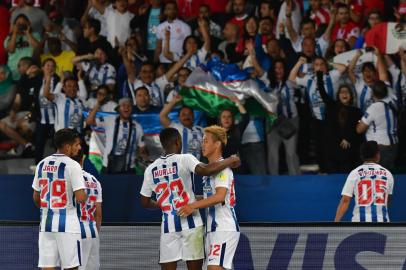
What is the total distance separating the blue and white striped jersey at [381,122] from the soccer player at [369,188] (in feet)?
9.10

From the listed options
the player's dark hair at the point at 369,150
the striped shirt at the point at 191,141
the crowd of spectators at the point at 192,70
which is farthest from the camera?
the crowd of spectators at the point at 192,70

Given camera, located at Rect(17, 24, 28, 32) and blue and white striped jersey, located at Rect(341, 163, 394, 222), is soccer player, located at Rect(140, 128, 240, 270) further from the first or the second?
camera, located at Rect(17, 24, 28, 32)

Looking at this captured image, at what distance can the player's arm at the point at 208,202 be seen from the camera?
→ 11.0m

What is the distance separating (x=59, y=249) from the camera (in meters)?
11.3

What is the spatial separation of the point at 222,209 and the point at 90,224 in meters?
1.40

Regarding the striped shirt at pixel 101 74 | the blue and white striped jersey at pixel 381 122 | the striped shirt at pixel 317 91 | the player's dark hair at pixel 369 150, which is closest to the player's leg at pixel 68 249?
the player's dark hair at pixel 369 150

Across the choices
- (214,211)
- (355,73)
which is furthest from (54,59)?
(214,211)

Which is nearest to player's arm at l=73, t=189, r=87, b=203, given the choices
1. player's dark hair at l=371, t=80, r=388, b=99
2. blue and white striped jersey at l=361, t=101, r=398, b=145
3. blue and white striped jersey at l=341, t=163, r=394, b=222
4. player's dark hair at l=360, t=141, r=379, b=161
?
blue and white striped jersey at l=341, t=163, r=394, b=222

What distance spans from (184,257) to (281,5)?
8261 millimetres

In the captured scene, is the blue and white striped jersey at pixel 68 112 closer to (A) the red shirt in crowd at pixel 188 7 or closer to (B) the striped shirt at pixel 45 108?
(B) the striped shirt at pixel 45 108

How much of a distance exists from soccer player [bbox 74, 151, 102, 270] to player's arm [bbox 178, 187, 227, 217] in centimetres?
105

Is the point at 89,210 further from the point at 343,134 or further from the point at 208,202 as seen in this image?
the point at 343,134

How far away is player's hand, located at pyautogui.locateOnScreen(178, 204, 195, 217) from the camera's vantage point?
36.8ft

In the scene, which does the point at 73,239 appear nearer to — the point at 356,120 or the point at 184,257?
the point at 184,257
